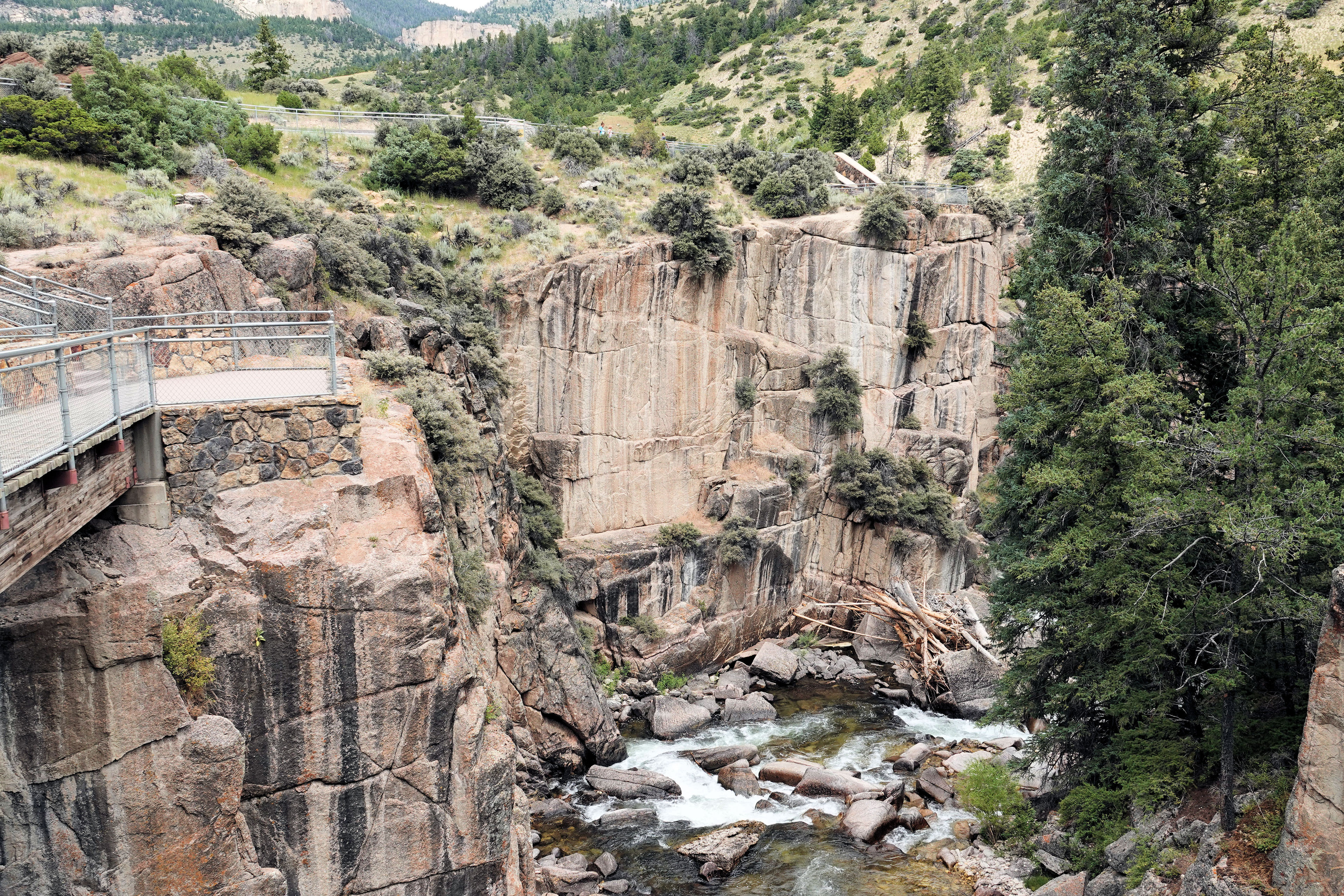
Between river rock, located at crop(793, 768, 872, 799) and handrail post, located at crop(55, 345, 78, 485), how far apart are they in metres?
18.5

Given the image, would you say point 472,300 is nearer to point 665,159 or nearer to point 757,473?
point 757,473

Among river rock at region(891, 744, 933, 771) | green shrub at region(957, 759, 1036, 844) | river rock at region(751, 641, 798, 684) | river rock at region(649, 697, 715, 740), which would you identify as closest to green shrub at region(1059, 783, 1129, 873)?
green shrub at region(957, 759, 1036, 844)

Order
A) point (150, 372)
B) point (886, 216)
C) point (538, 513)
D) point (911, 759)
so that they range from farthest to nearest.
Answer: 1. point (886, 216)
2. point (538, 513)
3. point (911, 759)
4. point (150, 372)

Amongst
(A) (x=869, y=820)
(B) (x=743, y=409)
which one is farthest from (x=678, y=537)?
(A) (x=869, y=820)

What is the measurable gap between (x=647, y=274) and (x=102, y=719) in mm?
23963

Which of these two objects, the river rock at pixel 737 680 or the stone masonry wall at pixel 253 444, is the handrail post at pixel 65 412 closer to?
the stone masonry wall at pixel 253 444

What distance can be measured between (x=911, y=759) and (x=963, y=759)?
4.31ft

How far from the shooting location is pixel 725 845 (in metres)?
20.1

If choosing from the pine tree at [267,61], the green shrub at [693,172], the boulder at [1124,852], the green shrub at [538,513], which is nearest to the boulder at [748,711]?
the green shrub at [538,513]

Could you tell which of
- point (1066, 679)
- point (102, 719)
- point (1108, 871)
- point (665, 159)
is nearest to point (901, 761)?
point (1066, 679)

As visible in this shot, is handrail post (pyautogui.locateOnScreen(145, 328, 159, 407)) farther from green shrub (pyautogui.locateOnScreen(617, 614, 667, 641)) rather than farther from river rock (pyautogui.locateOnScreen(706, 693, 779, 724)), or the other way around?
green shrub (pyautogui.locateOnScreen(617, 614, 667, 641))

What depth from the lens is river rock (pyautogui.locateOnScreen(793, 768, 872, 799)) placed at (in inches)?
886

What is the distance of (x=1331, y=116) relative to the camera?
18125 millimetres

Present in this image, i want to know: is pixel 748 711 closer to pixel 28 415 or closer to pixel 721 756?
pixel 721 756
